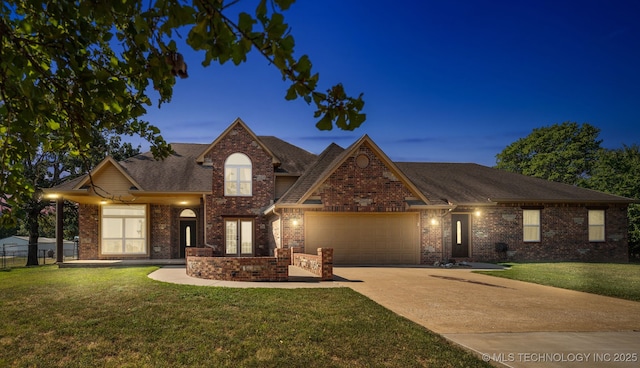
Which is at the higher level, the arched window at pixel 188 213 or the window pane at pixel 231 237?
the arched window at pixel 188 213

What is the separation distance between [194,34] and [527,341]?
6394mm

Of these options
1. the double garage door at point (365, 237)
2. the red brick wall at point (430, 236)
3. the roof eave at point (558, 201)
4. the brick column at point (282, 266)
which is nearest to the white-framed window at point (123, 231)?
the double garage door at point (365, 237)

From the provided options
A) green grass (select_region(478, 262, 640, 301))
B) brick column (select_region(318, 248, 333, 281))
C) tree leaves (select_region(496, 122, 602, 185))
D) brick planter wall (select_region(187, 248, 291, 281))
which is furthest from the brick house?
tree leaves (select_region(496, 122, 602, 185))

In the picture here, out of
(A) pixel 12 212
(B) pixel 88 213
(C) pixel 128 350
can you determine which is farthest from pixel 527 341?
(B) pixel 88 213

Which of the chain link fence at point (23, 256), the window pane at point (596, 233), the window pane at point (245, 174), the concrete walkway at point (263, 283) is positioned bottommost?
the chain link fence at point (23, 256)

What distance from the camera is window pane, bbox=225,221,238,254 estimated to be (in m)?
22.2

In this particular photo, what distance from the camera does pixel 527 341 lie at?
654 cm

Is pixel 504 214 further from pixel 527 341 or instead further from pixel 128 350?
pixel 128 350

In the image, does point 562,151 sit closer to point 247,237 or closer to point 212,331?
point 247,237

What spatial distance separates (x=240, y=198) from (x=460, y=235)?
37.1 ft

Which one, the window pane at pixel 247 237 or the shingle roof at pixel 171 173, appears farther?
the window pane at pixel 247 237

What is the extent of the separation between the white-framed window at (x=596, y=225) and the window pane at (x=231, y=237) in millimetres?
18528

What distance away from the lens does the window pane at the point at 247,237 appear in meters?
22.4

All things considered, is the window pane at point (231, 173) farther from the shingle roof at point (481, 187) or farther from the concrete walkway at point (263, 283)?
the concrete walkway at point (263, 283)
